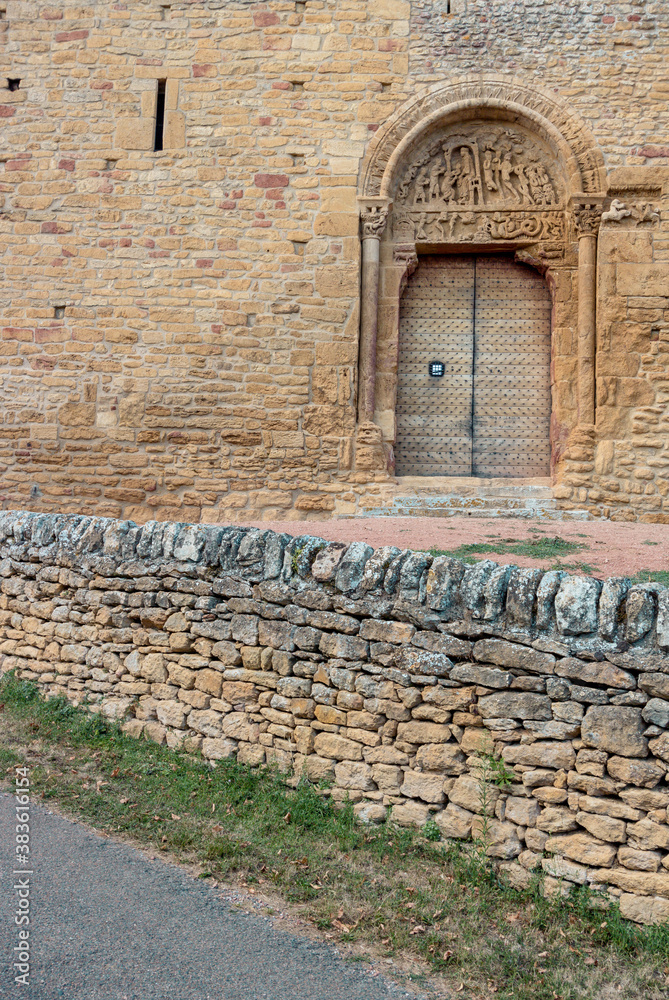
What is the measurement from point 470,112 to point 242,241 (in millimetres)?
3077

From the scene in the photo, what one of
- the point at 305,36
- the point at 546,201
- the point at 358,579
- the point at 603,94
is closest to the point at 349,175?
the point at 305,36

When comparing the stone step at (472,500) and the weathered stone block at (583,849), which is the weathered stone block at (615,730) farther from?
the stone step at (472,500)

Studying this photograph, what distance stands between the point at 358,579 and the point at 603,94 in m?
7.67

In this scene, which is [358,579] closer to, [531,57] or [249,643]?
[249,643]

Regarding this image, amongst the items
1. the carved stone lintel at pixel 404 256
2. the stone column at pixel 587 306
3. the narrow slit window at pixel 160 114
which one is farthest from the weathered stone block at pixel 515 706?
the narrow slit window at pixel 160 114

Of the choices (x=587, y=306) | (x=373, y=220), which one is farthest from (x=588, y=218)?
(x=373, y=220)

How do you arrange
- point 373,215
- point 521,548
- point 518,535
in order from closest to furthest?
point 521,548
point 518,535
point 373,215

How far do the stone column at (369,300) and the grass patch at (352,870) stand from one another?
528cm

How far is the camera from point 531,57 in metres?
8.50

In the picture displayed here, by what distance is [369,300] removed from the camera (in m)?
8.57

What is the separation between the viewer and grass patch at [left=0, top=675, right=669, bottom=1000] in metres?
2.47

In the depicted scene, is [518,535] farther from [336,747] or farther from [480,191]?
[480,191]

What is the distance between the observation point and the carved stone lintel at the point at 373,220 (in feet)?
27.9

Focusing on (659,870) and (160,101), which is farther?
(160,101)
